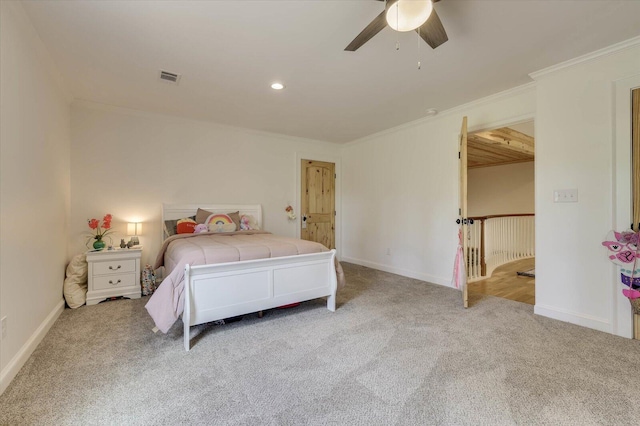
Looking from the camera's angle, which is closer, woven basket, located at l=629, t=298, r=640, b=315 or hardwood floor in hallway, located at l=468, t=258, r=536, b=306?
woven basket, located at l=629, t=298, r=640, b=315

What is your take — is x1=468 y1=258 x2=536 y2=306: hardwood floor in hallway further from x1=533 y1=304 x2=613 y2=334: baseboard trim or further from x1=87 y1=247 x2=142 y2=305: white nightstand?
x1=87 y1=247 x2=142 y2=305: white nightstand

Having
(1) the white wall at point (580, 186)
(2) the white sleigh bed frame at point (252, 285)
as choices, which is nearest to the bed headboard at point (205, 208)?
(2) the white sleigh bed frame at point (252, 285)

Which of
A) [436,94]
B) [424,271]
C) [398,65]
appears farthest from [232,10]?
[424,271]

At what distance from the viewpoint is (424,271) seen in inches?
167

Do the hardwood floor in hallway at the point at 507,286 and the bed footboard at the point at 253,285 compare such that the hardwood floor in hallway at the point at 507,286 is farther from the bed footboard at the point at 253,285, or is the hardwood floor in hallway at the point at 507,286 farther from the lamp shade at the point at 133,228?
the lamp shade at the point at 133,228

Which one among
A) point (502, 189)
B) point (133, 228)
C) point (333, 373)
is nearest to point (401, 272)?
point (333, 373)

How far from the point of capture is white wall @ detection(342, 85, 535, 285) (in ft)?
11.8

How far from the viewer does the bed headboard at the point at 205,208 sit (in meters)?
4.07

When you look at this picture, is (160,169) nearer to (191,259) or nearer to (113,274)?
(113,274)

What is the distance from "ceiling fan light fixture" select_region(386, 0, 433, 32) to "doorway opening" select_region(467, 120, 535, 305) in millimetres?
2407

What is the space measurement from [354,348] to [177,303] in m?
1.42

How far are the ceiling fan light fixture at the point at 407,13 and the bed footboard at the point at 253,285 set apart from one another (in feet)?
6.73

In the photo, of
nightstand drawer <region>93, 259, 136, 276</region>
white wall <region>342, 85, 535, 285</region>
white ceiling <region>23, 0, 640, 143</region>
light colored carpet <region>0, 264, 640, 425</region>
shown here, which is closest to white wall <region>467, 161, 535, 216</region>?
white wall <region>342, 85, 535, 285</region>

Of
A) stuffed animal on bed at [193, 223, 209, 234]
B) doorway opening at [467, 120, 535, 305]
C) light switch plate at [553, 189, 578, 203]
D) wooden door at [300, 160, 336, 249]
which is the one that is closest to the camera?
light switch plate at [553, 189, 578, 203]
